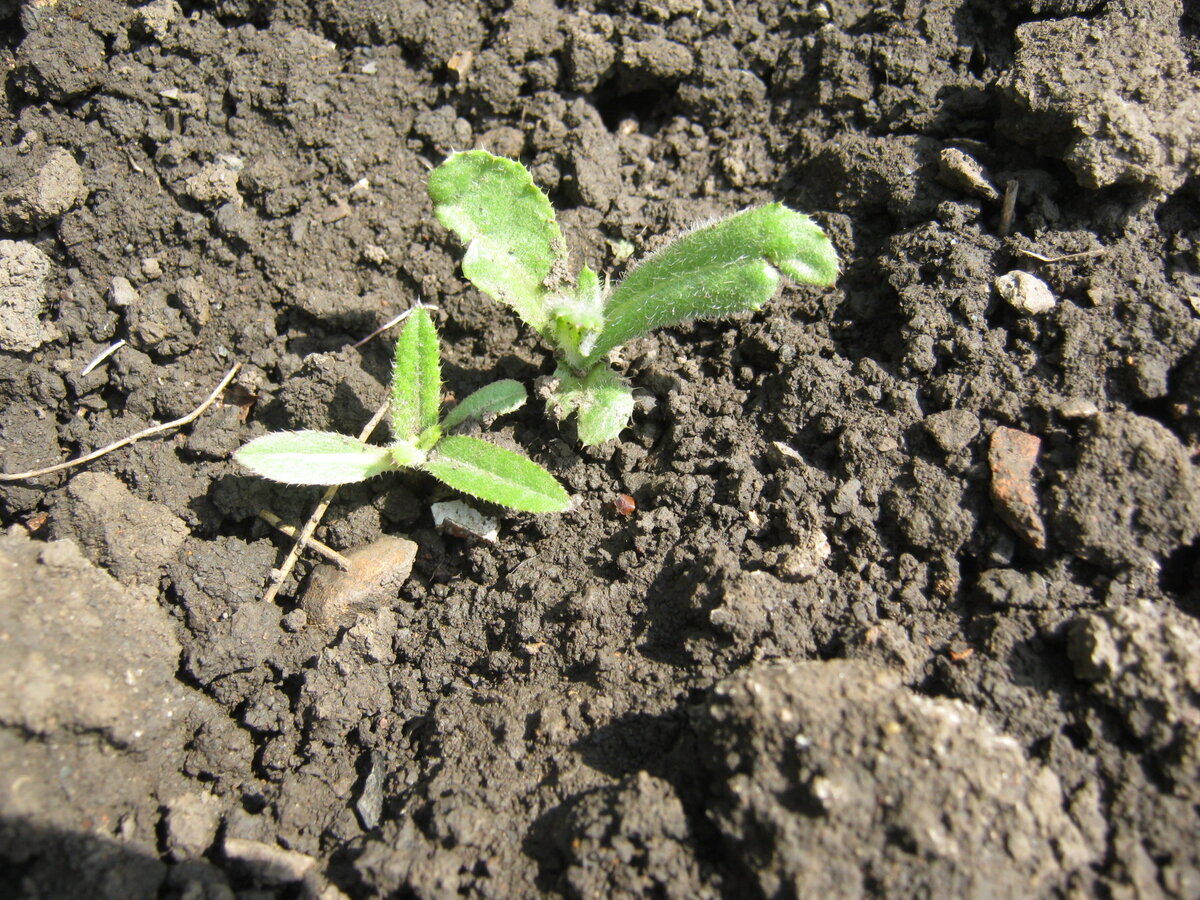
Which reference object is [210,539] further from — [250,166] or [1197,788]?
[1197,788]

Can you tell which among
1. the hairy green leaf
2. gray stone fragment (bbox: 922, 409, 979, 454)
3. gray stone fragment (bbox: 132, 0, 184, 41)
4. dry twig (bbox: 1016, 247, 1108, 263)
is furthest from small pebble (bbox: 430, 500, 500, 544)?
gray stone fragment (bbox: 132, 0, 184, 41)

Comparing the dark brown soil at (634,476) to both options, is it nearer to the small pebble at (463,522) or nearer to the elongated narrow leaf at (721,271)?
the small pebble at (463,522)

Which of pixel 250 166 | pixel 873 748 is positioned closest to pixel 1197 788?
pixel 873 748

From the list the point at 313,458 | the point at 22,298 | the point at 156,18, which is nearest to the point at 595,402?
the point at 313,458

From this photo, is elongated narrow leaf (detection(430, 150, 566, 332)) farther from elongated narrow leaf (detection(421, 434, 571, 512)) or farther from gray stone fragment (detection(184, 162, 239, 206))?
gray stone fragment (detection(184, 162, 239, 206))

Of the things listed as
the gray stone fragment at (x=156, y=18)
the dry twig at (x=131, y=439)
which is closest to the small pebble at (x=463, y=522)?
the dry twig at (x=131, y=439)
